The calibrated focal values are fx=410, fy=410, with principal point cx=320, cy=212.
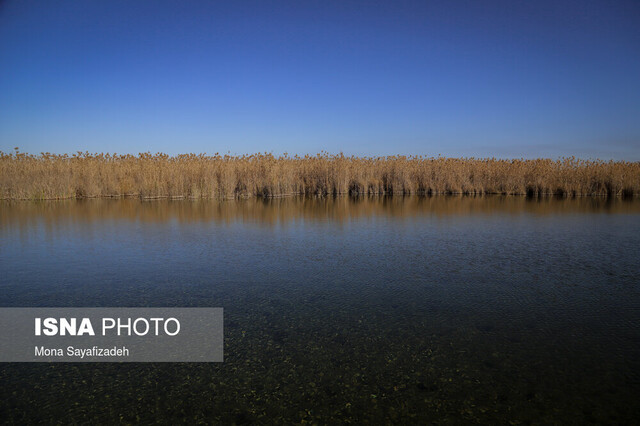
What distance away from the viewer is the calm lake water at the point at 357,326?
2.85 meters

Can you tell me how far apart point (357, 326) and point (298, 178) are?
24.5m

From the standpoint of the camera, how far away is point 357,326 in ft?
13.7

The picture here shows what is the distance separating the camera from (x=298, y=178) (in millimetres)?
28391

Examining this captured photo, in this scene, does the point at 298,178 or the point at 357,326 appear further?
the point at 298,178

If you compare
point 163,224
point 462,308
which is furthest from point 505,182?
point 462,308

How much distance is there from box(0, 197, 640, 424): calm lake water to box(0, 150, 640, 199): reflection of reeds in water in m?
15.8

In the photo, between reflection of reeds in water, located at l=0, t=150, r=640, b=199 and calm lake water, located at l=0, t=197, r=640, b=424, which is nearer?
calm lake water, located at l=0, t=197, r=640, b=424

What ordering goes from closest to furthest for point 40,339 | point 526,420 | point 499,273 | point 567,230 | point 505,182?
point 526,420, point 40,339, point 499,273, point 567,230, point 505,182

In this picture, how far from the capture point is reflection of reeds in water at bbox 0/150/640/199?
24.0m

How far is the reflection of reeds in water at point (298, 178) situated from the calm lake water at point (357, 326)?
1580 cm

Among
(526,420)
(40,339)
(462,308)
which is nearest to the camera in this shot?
(526,420)

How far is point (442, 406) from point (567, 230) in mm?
9335

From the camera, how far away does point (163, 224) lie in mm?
11836

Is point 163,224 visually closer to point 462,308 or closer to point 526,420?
point 462,308
